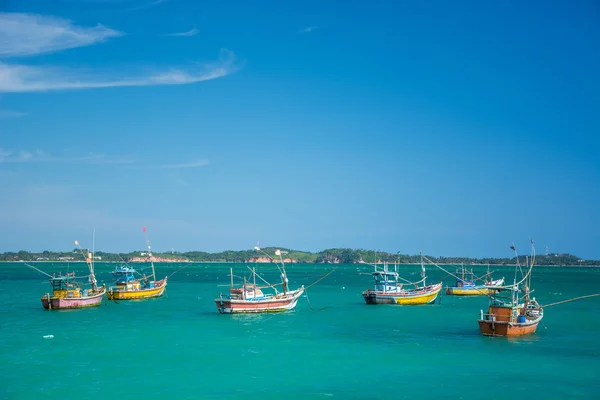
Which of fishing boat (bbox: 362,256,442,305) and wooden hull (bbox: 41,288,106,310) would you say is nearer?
wooden hull (bbox: 41,288,106,310)

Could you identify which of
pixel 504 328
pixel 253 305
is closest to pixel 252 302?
pixel 253 305

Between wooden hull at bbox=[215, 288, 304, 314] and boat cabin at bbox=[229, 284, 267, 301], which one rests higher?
boat cabin at bbox=[229, 284, 267, 301]

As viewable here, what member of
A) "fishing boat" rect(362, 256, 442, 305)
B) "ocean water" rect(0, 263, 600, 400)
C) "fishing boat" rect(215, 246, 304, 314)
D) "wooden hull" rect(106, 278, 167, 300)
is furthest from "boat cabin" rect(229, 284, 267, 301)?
"wooden hull" rect(106, 278, 167, 300)

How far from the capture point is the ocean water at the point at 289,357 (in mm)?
26328

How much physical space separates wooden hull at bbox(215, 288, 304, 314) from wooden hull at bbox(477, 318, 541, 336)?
20.5 metres

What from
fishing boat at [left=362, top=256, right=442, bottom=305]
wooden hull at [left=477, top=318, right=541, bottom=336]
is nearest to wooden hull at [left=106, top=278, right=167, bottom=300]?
fishing boat at [left=362, top=256, right=442, bottom=305]

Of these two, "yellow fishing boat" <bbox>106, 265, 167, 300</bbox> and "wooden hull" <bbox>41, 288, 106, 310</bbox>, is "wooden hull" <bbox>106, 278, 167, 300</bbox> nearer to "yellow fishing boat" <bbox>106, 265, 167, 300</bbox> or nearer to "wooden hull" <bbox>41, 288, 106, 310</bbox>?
"yellow fishing boat" <bbox>106, 265, 167, 300</bbox>

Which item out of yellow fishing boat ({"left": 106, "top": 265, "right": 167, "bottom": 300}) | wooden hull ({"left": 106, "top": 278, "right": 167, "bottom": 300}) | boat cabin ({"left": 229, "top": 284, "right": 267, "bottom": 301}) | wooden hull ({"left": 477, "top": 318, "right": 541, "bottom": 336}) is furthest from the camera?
yellow fishing boat ({"left": 106, "top": 265, "right": 167, "bottom": 300})

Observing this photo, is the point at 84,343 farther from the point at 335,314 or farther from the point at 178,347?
the point at 335,314

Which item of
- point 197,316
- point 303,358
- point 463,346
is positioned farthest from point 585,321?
point 197,316

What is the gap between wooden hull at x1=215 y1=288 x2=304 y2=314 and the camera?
51.9 m

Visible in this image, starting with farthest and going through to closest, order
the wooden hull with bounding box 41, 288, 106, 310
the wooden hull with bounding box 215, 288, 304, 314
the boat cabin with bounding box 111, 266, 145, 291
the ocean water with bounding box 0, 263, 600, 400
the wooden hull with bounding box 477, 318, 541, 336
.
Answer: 1. the boat cabin with bounding box 111, 266, 145, 291
2. the wooden hull with bounding box 41, 288, 106, 310
3. the wooden hull with bounding box 215, 288, 304, 314
4. the wooden hull with bounding box 477, 318, 541, 336
5. the ocean water with bounding box 0, 263, 600, 400

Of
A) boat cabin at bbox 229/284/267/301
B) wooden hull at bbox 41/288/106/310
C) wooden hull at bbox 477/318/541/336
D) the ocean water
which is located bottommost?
the ocean water

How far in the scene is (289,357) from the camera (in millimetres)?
33406
